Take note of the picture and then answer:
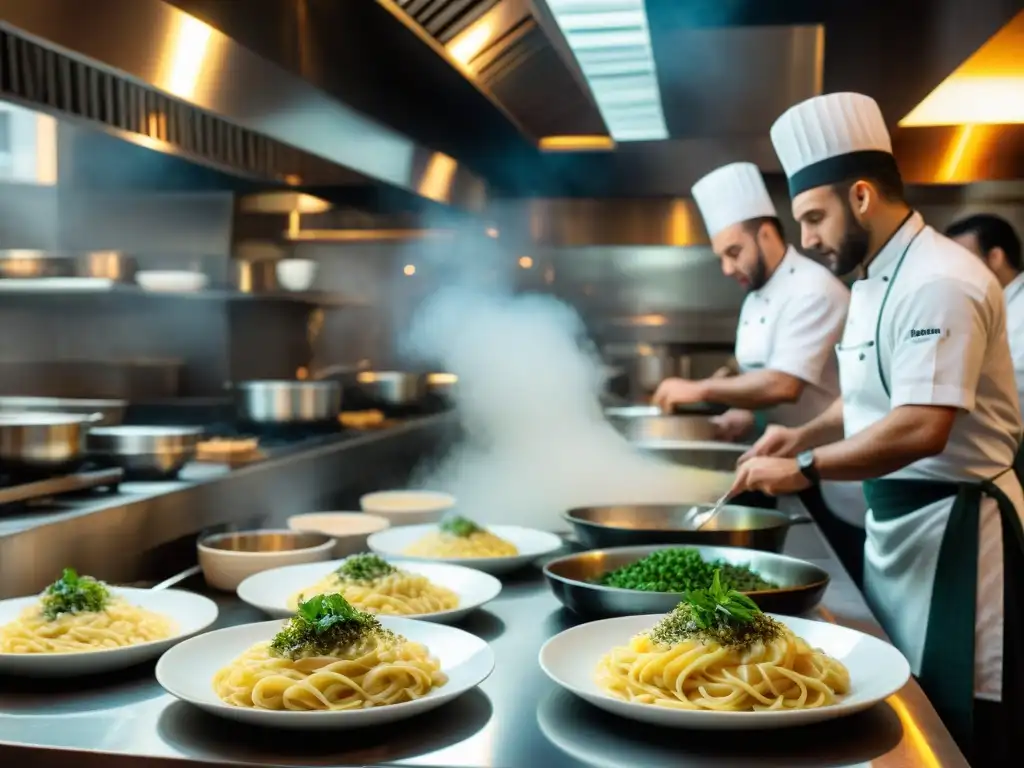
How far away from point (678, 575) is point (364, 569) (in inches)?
20.5

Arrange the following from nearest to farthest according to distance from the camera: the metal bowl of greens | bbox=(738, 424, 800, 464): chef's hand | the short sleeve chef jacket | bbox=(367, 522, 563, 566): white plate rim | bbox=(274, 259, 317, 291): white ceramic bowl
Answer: the metal bowl of greens < bbox=(367, 522, 563, 566): white plate rim < the short sleeve chef jacket < bbox=(738, 424, 800, 464): chef's hand < bbox=(274, 259, 317, 291): white ceramic bowl

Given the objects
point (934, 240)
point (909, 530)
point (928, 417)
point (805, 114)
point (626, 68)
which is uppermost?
point (626, 68)

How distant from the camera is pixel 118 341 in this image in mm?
4520

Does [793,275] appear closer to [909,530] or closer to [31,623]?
[909,530]

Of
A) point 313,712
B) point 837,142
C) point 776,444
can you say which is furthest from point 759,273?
point 313,712

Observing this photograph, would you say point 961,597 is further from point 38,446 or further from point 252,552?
point 38,446

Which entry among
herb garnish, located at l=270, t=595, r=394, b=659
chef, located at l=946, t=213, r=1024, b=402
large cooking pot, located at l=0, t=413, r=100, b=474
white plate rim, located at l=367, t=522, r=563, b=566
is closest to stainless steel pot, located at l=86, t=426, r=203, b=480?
large cooking pot, located at l=0, t=413, r=100, b=474

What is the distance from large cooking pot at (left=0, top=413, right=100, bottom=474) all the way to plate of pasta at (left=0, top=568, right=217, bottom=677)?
449 mm

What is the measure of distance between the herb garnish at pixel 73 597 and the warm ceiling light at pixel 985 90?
2.35m

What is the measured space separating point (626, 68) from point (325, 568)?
185 centimetres

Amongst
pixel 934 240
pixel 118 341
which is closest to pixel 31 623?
pixel 934 240

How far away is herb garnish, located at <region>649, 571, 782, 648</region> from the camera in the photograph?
130 cm

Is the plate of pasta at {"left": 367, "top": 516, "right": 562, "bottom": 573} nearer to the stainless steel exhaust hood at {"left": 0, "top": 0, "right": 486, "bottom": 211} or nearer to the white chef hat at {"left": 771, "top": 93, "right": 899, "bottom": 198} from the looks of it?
the stainless steel exhaust hood at {"left": 0, "top": 0, "right": 486, "bottom": 211}

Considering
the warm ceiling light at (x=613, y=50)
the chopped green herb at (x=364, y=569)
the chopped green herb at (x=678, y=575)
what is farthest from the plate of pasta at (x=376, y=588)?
the warm ceiling light at (x=613, y=50)
